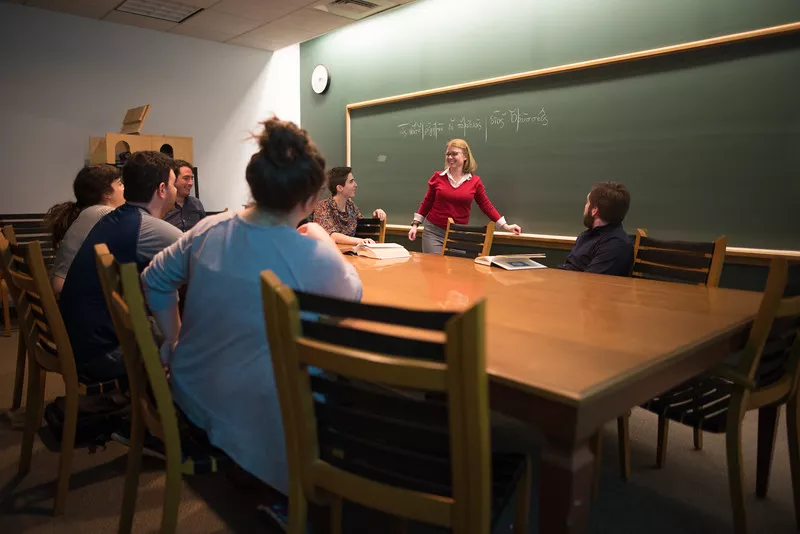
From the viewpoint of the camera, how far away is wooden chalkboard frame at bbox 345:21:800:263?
292cm

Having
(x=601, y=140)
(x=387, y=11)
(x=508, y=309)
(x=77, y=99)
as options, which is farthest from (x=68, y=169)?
(x=508, y=309)

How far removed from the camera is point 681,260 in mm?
2236

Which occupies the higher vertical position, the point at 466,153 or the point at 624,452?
the point at 466,153

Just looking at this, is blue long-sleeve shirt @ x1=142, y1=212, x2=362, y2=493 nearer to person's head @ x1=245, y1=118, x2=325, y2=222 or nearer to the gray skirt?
person's head @ x1=245, y1=118, x2=325, y2=222

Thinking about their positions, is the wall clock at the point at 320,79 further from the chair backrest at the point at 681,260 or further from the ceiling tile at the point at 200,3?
the chair backrest at the point at 681,260

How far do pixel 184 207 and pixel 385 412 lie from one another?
3164 millimetres

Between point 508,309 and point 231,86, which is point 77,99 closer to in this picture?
point 231,86

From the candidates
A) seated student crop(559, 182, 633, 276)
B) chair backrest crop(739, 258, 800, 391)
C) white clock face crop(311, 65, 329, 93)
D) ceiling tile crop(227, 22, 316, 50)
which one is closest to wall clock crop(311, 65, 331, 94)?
white clock face crop(311, 65, 329, 93)

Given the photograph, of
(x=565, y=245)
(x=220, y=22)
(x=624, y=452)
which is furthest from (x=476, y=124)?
(x=624, y=452)

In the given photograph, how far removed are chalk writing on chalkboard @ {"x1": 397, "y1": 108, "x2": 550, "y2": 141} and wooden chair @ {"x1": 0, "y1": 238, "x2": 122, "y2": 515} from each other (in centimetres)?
322

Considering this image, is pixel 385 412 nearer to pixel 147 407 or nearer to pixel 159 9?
pixel 147 407

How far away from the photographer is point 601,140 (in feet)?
12.0

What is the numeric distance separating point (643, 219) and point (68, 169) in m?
4.73

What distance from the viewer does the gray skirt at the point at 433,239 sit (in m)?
4.32
